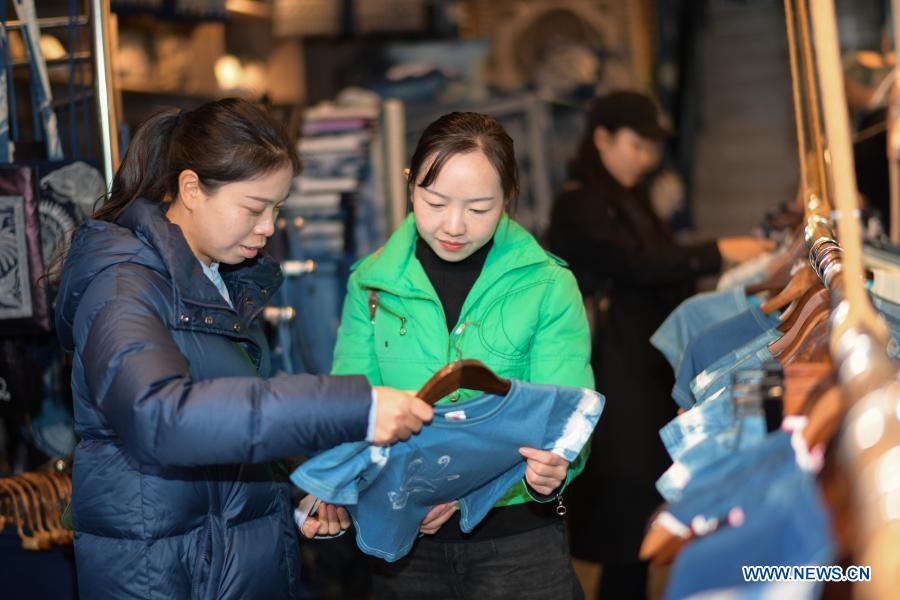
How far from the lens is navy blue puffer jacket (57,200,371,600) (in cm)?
163

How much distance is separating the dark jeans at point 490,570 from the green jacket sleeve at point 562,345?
0.56ft

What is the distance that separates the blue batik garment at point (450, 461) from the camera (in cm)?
187

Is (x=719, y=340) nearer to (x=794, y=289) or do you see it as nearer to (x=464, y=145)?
(x=794, y=289)

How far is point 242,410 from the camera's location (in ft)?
5.33

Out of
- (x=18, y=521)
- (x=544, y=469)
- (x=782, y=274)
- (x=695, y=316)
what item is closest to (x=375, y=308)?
(x=544, y=469)

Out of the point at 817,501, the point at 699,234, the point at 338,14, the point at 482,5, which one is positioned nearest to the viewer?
the point at 817,501

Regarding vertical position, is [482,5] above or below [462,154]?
above

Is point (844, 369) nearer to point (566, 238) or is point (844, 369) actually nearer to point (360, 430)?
point (360, 430)

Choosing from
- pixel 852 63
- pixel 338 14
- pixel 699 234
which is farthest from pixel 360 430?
pixel 699 234

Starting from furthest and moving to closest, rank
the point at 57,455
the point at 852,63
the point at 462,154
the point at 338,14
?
the point at 338,14
the point at 852,63
the point at 57,455
the point at 462,154

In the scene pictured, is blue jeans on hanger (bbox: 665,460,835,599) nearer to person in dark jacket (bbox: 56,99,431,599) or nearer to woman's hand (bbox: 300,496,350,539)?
person in dark jacket (bbox: 56,99,431,599)

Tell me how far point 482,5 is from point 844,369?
31.6 ft

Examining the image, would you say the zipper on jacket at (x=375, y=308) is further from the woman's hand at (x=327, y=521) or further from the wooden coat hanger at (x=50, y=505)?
the wooden coat hanger at (x=50, y=505)

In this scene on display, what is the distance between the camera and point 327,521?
2111 millimetres
